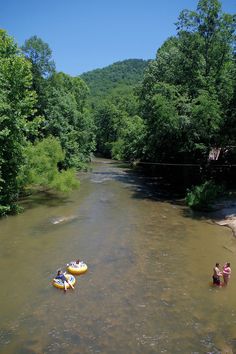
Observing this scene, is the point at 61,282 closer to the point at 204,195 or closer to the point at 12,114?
the point at 12,114

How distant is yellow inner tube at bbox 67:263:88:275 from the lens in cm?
1777

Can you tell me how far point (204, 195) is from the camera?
103ft

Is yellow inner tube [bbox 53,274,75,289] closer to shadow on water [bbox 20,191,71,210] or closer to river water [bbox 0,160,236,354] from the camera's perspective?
river water [bbox 0,160,236,354]

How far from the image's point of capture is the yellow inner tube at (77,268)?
1777 cm

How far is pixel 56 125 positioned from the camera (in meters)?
38.2

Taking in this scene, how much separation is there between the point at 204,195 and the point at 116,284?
16546mm

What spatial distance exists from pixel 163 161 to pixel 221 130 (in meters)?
14.8

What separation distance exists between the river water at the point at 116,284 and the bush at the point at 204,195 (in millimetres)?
1855

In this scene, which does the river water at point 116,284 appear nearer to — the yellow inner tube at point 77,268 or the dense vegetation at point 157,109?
the yellow inner tube at point 77,268

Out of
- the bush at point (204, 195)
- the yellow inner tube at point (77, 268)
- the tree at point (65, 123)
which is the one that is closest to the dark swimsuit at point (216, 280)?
the yellow inner tube at point (77, 268)

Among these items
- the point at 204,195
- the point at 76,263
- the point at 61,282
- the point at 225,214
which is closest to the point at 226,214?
the point at 225,214

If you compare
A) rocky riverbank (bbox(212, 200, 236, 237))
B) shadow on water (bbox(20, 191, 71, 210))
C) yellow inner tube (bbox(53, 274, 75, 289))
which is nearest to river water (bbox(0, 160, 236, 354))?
yellow inner tube (bbox(53, 274, 75, 289))

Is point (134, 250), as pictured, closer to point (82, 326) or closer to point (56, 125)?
point (82, 326)

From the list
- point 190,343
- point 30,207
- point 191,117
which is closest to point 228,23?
point 191,117
